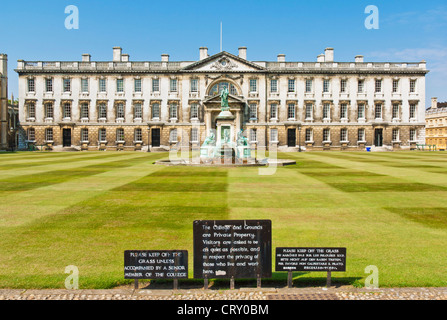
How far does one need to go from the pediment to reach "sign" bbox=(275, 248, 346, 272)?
53725 mm

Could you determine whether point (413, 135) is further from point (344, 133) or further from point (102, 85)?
point (102, 85)

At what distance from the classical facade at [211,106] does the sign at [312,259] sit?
51801mm

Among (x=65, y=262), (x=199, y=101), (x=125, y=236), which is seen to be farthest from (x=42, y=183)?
(x=199, y=101)

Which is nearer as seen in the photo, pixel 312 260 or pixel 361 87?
pixel 312 260

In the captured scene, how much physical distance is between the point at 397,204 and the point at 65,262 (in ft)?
35.0

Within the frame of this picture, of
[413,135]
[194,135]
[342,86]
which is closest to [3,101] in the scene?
[194,135]

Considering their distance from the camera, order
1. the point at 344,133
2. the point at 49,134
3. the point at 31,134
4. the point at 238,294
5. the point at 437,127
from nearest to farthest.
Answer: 1. the point at 238,294
2. the point at 31,134
3. the point at 49,134
4. the point at 344,133
5. the point at 437,127

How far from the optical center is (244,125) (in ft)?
194

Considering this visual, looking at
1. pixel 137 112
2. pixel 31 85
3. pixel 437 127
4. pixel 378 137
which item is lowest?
pixel 378 137

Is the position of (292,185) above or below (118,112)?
below

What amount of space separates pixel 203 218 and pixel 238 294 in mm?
4518

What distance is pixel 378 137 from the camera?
61281 millimetres

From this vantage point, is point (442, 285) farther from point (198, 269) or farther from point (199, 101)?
point (199, 101)
